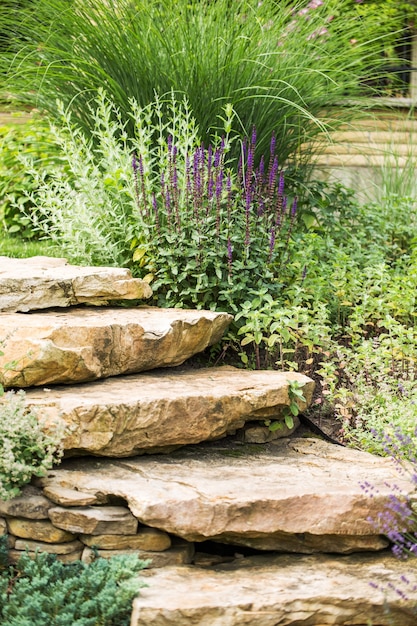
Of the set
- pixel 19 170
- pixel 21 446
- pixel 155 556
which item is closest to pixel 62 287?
pixel 21 446

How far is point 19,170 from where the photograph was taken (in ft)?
20.6

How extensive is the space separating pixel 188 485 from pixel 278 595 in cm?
50

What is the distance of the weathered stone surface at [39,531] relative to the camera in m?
2.72

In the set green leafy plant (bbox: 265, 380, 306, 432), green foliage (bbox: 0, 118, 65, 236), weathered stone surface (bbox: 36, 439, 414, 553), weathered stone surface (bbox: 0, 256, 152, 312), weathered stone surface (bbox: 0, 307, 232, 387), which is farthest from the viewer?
green foliage (bbox: 0, 118, 65, 236)

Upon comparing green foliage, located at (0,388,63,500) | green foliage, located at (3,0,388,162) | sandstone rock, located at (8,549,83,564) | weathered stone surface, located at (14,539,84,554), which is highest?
green foliage, located at (3,0,388,162)

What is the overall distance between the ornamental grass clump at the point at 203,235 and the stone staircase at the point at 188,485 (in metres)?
0.38

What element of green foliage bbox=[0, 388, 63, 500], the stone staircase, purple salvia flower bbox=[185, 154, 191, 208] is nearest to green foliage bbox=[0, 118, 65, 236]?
purple salvia flower bbox=[185, 154, 191, 208]

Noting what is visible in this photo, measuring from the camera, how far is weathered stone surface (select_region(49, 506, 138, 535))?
267cm

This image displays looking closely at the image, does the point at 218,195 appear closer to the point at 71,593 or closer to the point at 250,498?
the point at 250,498

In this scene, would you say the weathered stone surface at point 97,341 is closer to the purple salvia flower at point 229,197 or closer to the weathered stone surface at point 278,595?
the purple salvia flower at point 229,197

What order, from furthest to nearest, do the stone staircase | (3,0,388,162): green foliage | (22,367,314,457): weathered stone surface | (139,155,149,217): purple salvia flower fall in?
(3,0,388,162): green foliage → (139,155,149,217): purple salvia flower → (22,367,314,457): weathered stone surface → the stone staircase

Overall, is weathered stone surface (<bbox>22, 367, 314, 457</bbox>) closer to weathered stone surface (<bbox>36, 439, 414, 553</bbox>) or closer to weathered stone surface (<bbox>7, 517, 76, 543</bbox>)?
weathered stone surface (<bbox>36, 439, 414, 553</bbox>)

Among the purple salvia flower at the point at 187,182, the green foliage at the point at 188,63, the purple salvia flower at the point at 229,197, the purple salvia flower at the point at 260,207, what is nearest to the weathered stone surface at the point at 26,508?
the purple salvia flower at the point at 229,197

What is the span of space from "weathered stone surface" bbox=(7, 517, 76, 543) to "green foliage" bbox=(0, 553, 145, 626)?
0.34 feet
